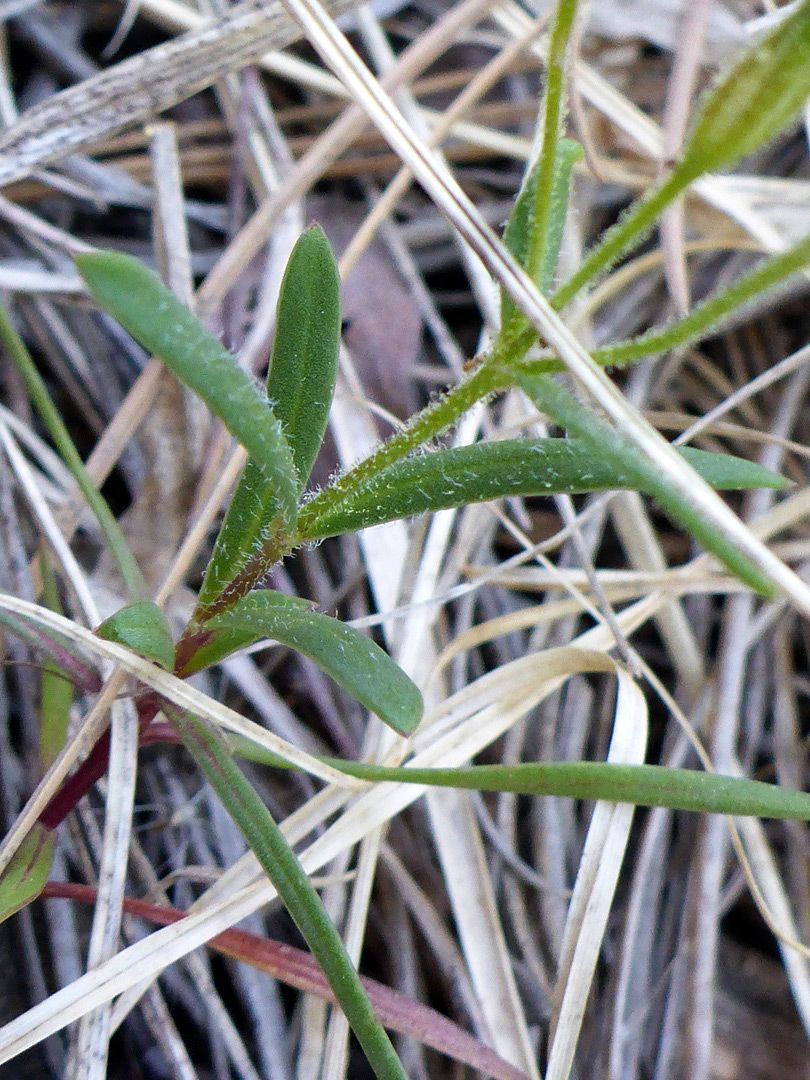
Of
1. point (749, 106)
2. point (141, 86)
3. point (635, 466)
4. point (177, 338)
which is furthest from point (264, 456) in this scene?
point (141, 86)

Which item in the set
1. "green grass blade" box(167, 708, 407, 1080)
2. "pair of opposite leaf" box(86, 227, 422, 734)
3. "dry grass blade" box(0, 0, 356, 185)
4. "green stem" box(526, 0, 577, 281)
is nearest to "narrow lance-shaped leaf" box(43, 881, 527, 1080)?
"green grass blade" box(167, 708, 407, 1080)

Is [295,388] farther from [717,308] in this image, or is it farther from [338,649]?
[717,308]

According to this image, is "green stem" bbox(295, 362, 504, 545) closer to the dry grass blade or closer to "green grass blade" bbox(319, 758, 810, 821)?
"green grass blade" bbox(319, 758, 810, 821)

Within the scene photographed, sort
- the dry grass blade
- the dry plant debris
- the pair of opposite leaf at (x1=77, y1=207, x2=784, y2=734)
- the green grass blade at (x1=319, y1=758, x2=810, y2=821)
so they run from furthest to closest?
the dry grass blade → the dry plant debris → the green grass blade at (x1=319, y1=758, x2=810, y2=821) → the pair of opposite leaf at (x1=77, y1=207, x2=784, y2=734)

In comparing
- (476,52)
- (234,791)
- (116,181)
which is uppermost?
(476,52)

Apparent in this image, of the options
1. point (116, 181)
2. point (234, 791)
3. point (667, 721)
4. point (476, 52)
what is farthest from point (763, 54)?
point (476, 52)

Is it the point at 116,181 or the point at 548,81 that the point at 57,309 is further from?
the point at 548,81

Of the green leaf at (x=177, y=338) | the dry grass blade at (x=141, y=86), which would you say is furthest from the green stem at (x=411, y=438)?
the dry grass blade at (x=141, y=86)
